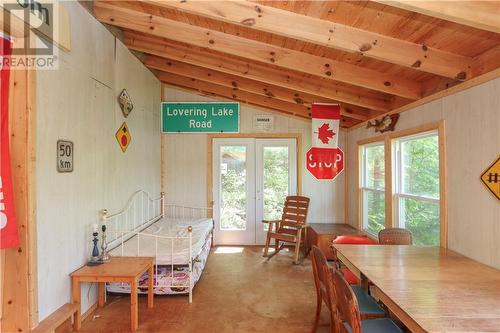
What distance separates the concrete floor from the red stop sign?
4.93ft

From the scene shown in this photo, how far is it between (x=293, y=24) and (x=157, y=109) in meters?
3.48

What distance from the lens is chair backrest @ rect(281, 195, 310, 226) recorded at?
4773mm

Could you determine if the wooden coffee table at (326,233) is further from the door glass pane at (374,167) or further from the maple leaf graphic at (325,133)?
the maple leaf graphic at (325,133)

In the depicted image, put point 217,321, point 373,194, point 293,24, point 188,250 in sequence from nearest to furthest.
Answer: point 293,24, point 217,321, point 188,250, point 373,194

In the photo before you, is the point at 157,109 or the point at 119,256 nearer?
the point at 119,256

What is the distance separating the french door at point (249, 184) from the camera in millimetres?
5359

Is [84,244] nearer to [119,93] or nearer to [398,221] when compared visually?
[119,93]

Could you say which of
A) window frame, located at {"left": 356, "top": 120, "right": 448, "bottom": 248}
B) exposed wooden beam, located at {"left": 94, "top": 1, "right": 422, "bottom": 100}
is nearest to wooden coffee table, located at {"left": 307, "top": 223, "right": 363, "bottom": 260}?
window frame, located at {"left": 356, "top": 120, "right": 448, "bottom": 248}

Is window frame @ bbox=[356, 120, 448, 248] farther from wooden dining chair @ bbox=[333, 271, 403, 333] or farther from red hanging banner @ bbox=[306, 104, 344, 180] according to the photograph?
wooden dining chair @ bbox=[333, 271, 403, 333]

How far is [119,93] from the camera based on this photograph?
→ 142 inches

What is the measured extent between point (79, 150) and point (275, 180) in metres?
3.35

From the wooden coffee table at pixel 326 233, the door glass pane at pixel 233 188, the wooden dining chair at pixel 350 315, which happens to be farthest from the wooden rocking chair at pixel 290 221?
the wooden dining chair at pixel 350 315

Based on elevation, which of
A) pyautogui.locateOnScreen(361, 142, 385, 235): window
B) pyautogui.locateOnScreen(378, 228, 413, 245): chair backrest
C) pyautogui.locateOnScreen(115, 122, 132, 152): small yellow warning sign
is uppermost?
pyautogui.locateOnScreen(115, 122, 132, 152): small yellow warning sign

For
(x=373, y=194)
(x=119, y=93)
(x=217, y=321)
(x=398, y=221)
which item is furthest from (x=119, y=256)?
(x=373, y=194)
